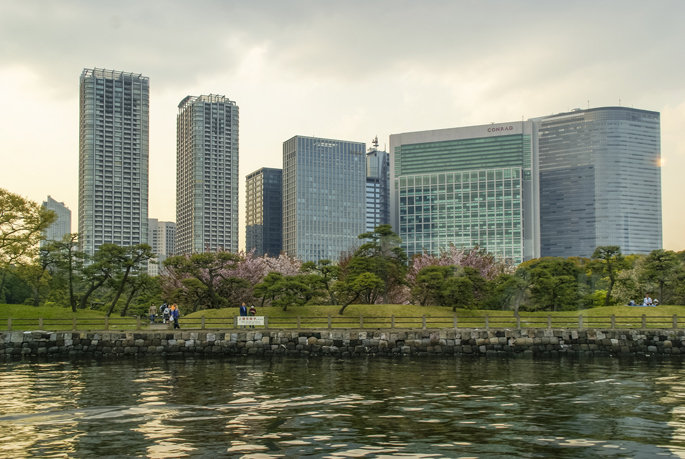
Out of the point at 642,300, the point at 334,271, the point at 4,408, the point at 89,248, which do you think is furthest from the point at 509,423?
the point at 89,248

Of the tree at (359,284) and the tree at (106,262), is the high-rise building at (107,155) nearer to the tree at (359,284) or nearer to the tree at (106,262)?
the tree at (106,262)

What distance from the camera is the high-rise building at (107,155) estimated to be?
192m

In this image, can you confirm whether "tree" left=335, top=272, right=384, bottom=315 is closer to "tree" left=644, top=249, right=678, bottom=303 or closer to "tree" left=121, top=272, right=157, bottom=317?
"tree" left=121, top=272, right=157, bottom=317

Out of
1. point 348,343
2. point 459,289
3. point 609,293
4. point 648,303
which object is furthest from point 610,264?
point 348,343

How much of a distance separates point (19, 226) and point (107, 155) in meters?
153

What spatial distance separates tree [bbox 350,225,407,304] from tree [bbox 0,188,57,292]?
94.1 feet

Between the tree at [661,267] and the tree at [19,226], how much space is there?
5435 cm

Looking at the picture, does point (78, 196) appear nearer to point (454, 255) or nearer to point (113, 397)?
point (454, 255)

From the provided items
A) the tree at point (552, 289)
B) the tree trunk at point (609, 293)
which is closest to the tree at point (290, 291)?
the tree at point (552, 289)

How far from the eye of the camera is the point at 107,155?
634 feet

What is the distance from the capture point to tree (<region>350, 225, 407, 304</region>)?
53219mm

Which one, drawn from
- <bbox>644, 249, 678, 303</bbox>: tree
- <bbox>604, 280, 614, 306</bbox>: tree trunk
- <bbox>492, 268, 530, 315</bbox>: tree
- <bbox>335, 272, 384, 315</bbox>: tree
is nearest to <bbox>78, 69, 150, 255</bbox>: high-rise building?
<bbox>335, 272, 384, 315</bbox>: tree

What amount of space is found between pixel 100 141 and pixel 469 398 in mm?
195234

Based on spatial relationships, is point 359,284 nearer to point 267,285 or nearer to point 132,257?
point 267,285
